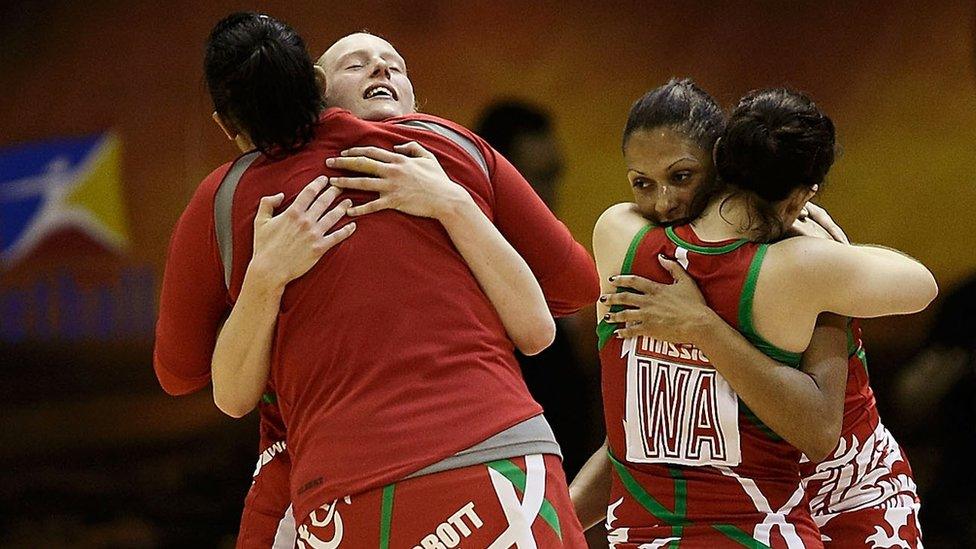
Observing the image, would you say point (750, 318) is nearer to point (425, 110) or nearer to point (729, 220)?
point (729, 220)

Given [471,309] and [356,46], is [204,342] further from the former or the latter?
[356,46]

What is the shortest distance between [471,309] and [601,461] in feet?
2.41

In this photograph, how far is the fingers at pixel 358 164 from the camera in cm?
177

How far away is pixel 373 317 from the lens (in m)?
1.71

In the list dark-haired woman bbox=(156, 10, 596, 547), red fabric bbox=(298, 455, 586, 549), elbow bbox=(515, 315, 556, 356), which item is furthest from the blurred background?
red fabric bbox=(298, 455, 586, 549)

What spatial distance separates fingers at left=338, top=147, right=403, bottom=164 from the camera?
70.7 inches

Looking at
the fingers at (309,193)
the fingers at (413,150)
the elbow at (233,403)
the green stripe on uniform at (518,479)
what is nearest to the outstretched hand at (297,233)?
the fingers at (309,193)

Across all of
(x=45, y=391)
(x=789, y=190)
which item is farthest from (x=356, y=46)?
(x=45, y=391)

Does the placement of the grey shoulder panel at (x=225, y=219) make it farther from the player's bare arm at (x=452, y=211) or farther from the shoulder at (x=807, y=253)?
the shoulder at (x=807, y=253)

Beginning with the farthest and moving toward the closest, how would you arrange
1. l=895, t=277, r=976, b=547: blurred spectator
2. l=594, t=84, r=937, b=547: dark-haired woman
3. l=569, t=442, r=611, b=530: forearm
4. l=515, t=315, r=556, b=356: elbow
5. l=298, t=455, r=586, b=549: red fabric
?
l=895, t=277, r=976, b=547: blurred spectator < l=569, t=442, r=611, b=530: forearm < l=594, t=84, r=937, b=547: dark-haired woman < l=515, t=315, r=556, b=356: elbow < l=298, t=455, r=586, b=549: red fabric

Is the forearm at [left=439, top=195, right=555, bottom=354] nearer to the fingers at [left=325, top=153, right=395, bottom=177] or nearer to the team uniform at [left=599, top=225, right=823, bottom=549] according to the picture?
the fingers at [left=325, top=153, right=395, bottom=177]

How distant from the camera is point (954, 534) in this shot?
4770 mm

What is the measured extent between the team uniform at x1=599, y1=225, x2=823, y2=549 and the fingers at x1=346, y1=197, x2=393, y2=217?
1.84 ft

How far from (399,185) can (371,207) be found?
51mm
